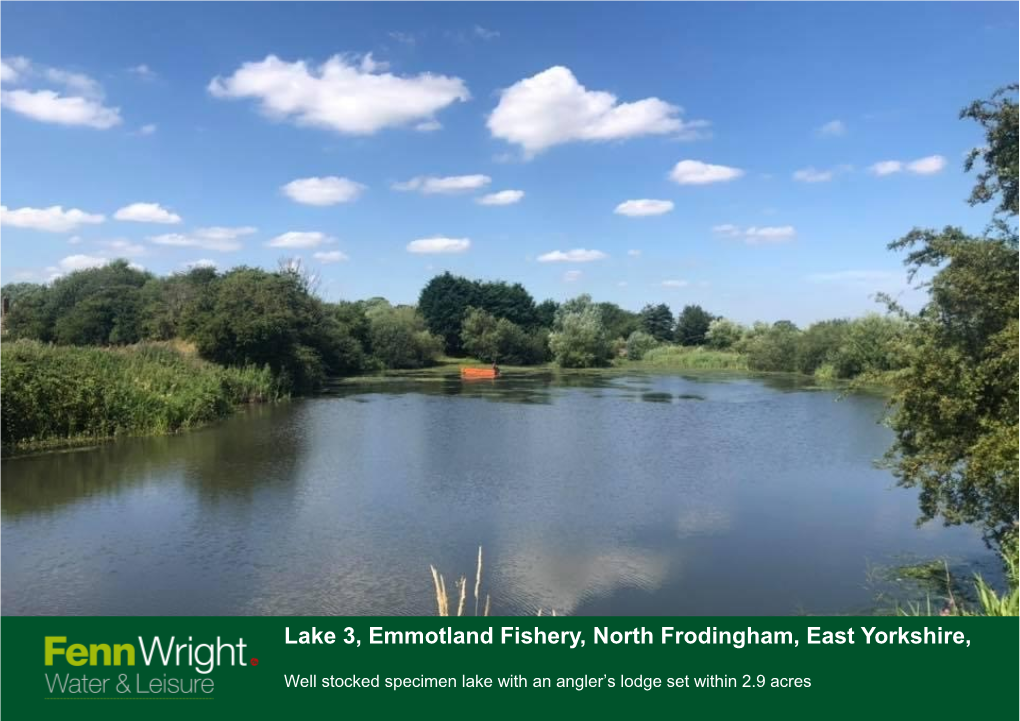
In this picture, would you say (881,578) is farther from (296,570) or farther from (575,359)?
(575,359)

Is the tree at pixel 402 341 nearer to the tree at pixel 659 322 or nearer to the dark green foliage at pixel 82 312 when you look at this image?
the dark green foliage at pixel 82 312

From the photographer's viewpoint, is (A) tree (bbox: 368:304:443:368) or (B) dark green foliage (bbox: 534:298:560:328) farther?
(B) dark green foliage (bbox: 534:298:560:328)

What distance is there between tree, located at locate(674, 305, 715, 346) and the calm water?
56.5 m

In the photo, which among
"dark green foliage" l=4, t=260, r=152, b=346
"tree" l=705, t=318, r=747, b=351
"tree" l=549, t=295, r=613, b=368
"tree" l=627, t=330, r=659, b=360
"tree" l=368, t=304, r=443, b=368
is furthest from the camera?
"tree" l=705, t=318, r=747, b=351

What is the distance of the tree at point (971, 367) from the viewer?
7.46 m

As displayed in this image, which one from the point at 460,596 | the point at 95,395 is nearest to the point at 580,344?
the point at 95,395

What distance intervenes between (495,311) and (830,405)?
40.6 m

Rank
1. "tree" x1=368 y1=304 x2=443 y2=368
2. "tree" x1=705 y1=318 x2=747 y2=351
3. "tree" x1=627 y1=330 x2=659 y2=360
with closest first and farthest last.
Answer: "tree" x1=368 y1=304 x2=443 y2=368, "tree" x1=627 y1=330 x2=659 y2=360, "tree" x1=705 y1=318 x2=747 y2=351

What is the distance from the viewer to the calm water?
8328mm

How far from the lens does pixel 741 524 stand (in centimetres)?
1141

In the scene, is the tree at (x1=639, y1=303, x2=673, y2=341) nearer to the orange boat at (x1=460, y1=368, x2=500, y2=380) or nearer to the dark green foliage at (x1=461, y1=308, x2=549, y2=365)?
the dark green foliage at (x1=461, y1=308, x2=549, y2=365)

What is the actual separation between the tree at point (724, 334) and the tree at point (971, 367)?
62.3m

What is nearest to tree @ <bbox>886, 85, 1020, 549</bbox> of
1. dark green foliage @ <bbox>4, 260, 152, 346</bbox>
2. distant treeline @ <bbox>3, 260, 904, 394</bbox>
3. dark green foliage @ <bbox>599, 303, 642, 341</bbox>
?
distant treeline @ <bbox>3, 260, 904, 394</bbox>
